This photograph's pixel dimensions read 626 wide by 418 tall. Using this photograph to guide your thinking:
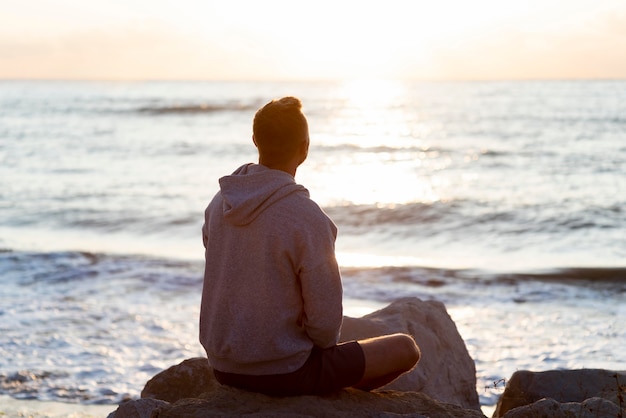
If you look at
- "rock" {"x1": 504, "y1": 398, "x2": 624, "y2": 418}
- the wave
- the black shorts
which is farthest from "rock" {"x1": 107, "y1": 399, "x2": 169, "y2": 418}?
the wave

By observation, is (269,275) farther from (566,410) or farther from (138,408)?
(566,410)

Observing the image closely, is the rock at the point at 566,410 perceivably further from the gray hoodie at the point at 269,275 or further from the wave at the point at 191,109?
the wave at the point at 191,109

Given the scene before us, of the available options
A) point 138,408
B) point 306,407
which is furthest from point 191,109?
point 306,407

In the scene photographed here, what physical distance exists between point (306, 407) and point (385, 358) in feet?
1.65

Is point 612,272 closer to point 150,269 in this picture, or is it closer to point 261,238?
point 150,269

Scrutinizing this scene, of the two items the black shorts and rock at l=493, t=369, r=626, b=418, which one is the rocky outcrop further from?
rock at l=493, t=369, r=626, b=418

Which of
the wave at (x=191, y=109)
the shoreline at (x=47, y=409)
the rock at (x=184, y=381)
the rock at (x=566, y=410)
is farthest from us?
the wave at (x=191, y=109)

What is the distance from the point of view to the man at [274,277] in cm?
376

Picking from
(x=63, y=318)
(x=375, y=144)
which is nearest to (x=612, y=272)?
(x=63, y=318)

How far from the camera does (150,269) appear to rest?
1210cm

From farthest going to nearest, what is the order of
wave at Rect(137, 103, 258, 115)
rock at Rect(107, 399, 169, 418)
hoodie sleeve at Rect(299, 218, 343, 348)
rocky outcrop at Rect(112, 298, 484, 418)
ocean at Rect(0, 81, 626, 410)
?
wave at Rect(137, 103, 258, 115), ocean at Rect(0, 81, 626, 410), rock at Rect(107, 399, 169, 418), rocky outcrop at Rect(112, 298, 484, 418), hoodie sleeve at Rect(299, 218, 343, 348)

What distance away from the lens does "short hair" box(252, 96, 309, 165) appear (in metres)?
3.73

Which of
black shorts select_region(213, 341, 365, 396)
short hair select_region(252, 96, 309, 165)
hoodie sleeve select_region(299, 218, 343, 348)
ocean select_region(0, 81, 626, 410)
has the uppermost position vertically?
short hair select_region(252, 96, 309, 165)

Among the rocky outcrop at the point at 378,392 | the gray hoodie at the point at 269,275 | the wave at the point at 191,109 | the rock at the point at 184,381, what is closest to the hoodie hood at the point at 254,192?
the gray hoodie at the point at 269,275
